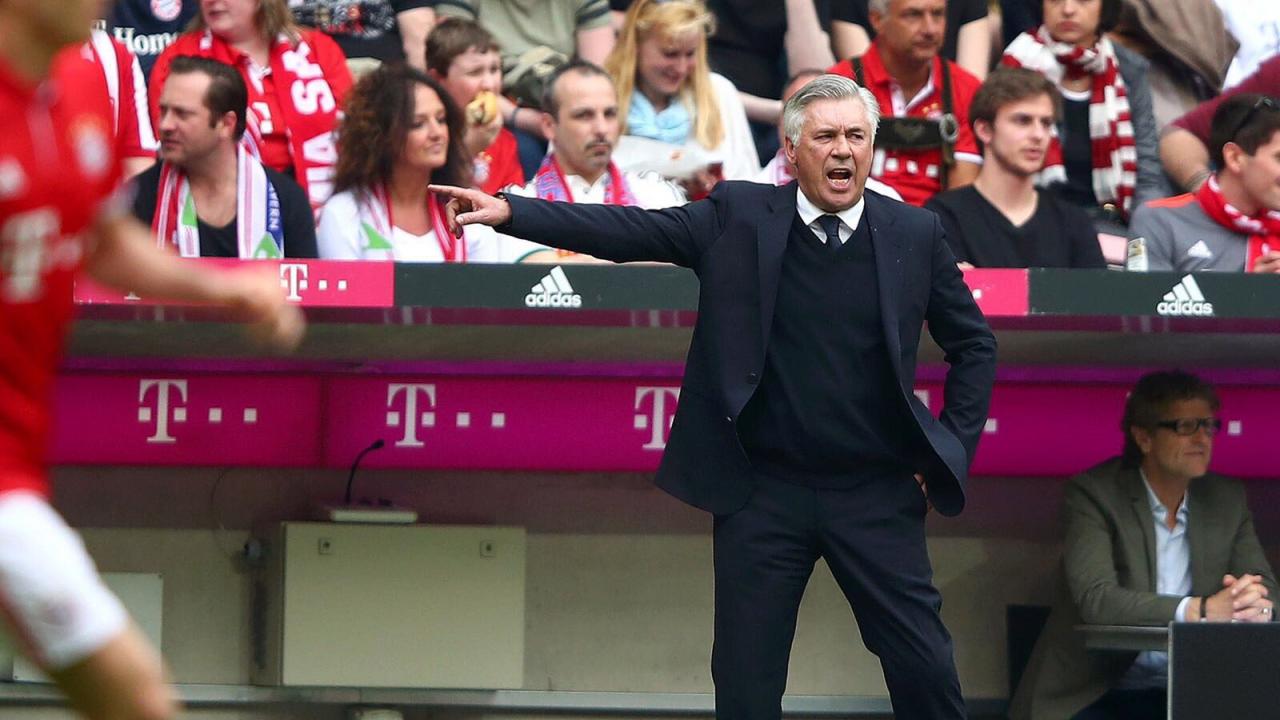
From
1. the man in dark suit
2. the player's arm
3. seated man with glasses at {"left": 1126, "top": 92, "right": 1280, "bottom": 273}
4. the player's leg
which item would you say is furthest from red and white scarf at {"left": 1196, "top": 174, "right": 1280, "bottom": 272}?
the player's leg

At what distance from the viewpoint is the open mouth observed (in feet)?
16.7

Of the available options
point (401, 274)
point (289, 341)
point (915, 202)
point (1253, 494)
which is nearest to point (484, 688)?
point (401, 274)

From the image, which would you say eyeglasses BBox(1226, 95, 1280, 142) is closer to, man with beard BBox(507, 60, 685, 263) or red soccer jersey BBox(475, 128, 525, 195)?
man with beard BBox(507, 60, 685, 263)

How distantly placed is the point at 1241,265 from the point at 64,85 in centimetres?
495

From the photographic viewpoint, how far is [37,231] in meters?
3.03

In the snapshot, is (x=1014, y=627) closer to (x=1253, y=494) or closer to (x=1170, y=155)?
(x=1253, y=494)

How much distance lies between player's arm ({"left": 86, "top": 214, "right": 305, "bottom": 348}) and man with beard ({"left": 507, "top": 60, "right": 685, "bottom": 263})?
3.67 meters

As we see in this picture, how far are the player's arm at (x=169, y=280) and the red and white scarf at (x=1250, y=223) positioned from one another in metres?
4.61

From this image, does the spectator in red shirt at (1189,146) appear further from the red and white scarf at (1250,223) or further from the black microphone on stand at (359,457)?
the black microphone on stand at (359,457)

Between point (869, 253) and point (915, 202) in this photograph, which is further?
point (915, 202)

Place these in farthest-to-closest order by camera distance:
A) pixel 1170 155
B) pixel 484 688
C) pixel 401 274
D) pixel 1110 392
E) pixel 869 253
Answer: pixel 1170 155, pixel 1110 392, pixel 484 688, pixel 401 274, pixel 869 253

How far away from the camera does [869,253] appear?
5105 millimetres

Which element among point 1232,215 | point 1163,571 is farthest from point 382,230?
point 1232,215

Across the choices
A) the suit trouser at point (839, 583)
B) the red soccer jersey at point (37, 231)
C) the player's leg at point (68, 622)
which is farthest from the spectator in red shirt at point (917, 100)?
the player's leg at point (68, 622)
